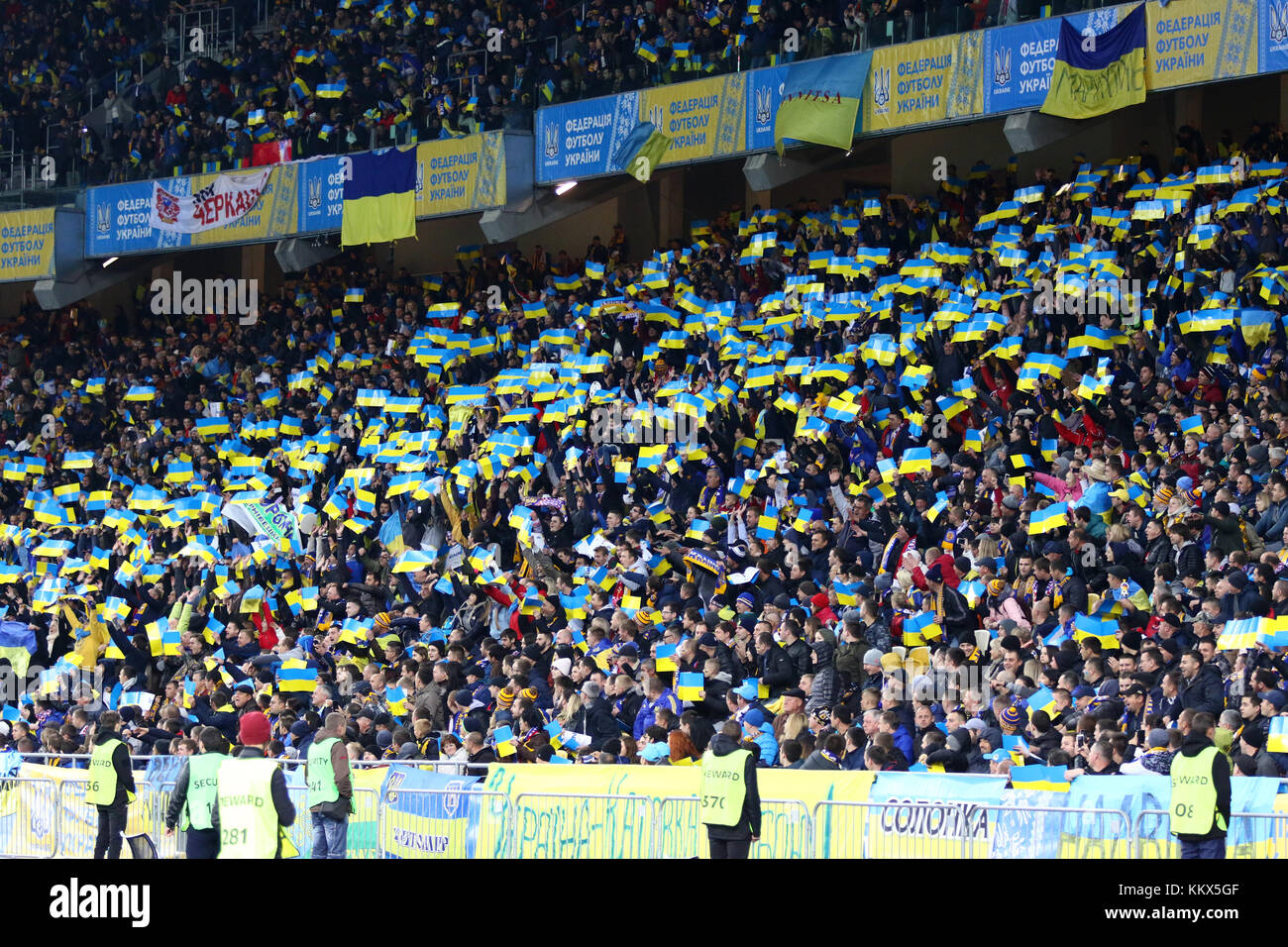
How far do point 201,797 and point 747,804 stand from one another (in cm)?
314

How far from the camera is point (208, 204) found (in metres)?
31.0

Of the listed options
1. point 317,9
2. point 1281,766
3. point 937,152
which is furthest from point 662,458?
point 317,9

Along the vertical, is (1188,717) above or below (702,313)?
below

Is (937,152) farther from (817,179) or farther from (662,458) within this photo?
(662,458)

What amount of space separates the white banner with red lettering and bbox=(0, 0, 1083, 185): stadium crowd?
0.36m

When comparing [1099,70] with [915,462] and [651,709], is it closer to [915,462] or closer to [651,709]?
[915,462]

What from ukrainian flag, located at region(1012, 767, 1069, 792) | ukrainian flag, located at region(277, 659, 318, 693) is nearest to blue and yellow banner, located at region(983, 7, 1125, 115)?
ukrainian flag, located at region(277, 659, 318, 693)

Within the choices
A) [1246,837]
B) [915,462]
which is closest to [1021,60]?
[915,462]

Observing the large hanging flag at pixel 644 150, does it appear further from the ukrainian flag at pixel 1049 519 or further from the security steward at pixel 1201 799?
the security steward at pixel 1201 799

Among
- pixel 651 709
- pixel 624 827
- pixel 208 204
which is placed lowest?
pixel 624 827

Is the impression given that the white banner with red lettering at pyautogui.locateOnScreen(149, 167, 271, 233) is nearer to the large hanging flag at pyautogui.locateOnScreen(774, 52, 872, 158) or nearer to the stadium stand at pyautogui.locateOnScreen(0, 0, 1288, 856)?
the stadium stand at pyautogui.locateOnScreen(0, 0, 1288, 856)

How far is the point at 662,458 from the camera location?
20.5 m
